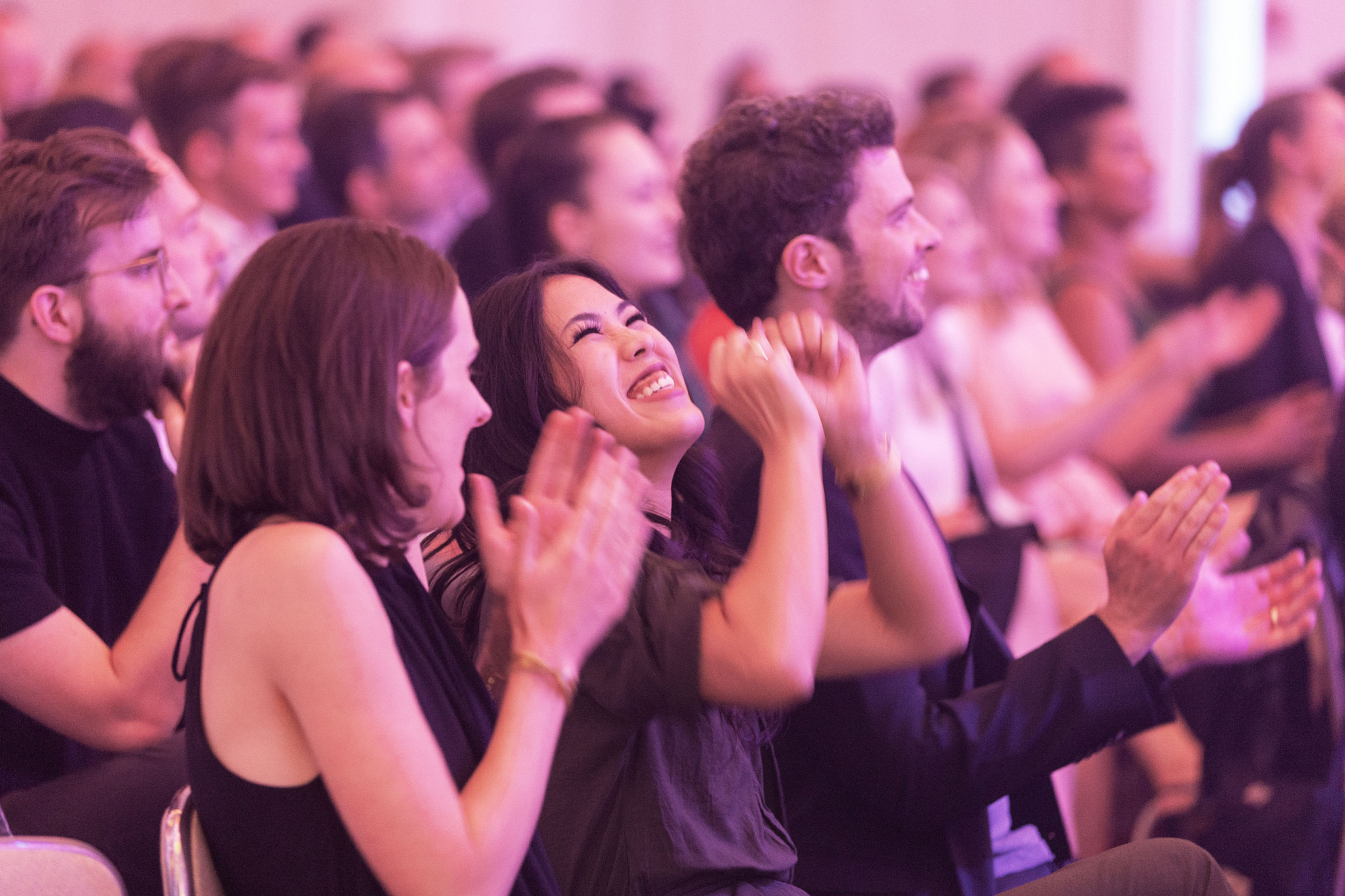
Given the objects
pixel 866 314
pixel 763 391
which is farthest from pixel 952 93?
pixel 763 391

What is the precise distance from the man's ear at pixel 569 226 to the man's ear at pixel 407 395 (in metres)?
1.98

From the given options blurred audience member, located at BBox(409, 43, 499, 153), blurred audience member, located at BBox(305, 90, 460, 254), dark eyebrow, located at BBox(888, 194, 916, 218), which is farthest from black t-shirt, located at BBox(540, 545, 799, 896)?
blurred audience member, located at BBox(409, 43, 499, 153)

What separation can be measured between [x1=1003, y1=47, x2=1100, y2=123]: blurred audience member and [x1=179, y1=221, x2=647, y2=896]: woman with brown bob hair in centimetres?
381

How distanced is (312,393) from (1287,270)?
126 inches

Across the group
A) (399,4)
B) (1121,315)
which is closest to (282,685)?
(1121,315)

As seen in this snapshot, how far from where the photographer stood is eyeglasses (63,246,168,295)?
176cm

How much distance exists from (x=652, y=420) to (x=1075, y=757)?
2.08 feet

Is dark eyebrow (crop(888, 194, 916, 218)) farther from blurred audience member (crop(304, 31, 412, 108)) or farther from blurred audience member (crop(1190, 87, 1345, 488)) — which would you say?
blurred audience member (crop(304, 31, 412, 108))

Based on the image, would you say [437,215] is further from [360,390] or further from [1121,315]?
[360,390]

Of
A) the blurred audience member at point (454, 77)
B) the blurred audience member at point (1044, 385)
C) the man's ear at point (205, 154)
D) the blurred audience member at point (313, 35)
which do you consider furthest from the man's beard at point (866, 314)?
the blurred audience member at point (313, 35)

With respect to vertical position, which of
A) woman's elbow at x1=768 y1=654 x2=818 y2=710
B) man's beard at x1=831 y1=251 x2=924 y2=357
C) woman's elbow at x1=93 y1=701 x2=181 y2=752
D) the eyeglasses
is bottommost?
woman's elbow at x1=93 y1=701 x2=181 y2=752

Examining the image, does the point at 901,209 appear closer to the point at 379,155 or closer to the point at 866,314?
the point at 866,314

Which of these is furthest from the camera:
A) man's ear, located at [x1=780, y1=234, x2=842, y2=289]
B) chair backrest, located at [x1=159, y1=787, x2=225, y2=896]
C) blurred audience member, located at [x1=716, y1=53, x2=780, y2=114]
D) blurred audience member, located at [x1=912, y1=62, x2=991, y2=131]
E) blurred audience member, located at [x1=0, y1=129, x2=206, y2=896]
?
blurred audience member, located at [x1=716, y1=53, x2=780, y2=114]

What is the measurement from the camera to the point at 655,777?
135 centimetres
